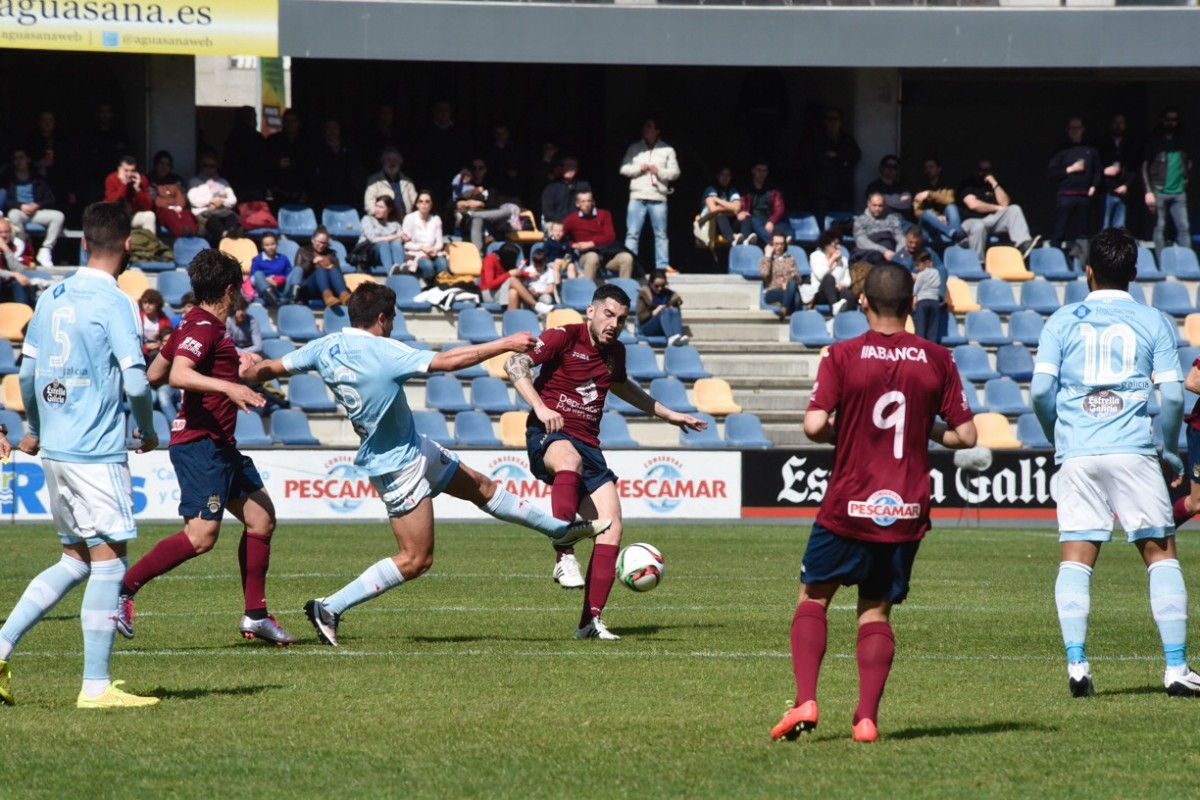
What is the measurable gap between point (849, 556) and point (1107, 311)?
2234 mm

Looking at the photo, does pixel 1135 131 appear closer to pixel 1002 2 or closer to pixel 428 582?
pixel 1002 2

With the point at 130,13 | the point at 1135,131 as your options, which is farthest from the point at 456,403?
the point at 1135,131

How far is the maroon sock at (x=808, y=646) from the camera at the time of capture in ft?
23.1

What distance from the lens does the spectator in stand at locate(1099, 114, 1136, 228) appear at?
28.1 meters

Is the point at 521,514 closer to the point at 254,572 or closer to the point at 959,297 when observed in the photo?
the point at 254,572

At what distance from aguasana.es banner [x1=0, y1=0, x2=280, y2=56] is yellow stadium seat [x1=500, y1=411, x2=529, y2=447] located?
6.14 metres

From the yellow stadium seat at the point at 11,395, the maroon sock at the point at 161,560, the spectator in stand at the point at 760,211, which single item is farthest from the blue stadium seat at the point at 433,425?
the maroon sock at the point at 161,560

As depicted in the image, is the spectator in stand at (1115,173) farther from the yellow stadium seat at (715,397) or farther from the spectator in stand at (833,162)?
the yellow stadium seat at (715,397)

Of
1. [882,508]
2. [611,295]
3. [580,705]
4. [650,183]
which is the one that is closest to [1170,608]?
[882,508]

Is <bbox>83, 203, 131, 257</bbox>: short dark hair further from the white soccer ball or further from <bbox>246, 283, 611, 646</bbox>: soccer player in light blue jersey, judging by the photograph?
the white soccer ball

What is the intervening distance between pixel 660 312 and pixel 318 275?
477cm

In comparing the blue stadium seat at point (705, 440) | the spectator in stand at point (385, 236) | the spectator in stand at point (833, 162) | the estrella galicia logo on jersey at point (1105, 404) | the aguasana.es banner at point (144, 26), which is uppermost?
the aguasana.es banner at point (144, 26)

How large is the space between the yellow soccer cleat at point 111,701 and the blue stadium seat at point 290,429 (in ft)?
49.6

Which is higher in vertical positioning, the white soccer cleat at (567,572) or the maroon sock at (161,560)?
the maroon sock at (161,560)
